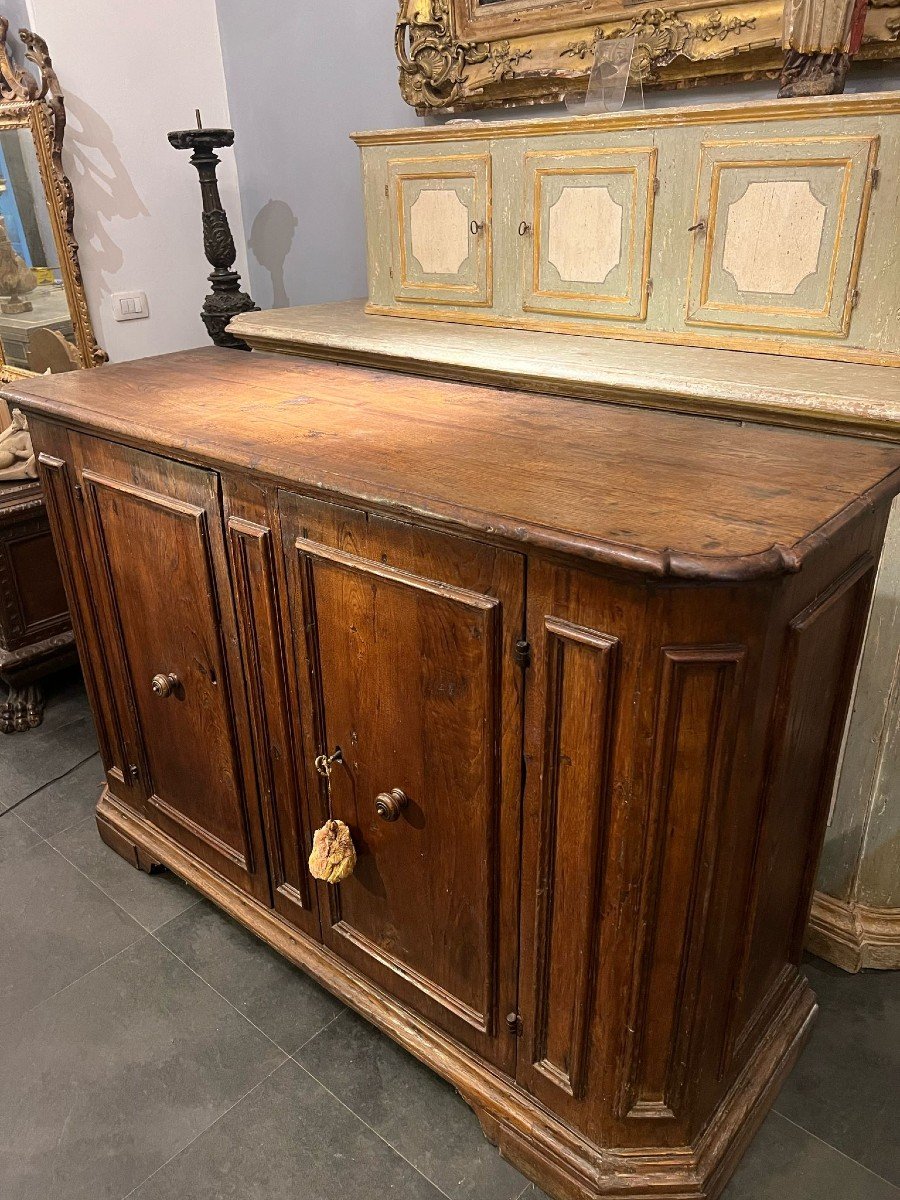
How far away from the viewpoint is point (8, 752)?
2.68 metres

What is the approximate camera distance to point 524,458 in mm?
1304

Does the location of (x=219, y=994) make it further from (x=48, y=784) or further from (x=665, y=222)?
(x=665, y=222)

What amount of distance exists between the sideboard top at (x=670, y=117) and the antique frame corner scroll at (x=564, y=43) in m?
0.12

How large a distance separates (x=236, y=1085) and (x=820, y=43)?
2087 millimetres

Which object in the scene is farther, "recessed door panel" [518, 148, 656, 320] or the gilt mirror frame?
the gilt mirror frame

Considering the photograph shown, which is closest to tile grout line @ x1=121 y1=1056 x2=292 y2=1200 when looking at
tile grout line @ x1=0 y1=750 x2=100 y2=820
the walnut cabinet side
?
the walnut cabinet side

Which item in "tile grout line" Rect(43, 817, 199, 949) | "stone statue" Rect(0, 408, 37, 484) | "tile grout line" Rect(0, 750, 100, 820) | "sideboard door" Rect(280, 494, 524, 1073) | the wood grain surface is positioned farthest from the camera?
"stone statue" Rect(0, 408, 37, 484)

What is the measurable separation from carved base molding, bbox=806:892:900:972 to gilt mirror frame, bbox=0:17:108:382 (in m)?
2.67

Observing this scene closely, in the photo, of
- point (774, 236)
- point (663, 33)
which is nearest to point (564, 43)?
point (663, 33)

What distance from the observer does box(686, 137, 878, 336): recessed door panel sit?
4.65 feet

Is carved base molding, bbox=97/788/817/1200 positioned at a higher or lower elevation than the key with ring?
lower

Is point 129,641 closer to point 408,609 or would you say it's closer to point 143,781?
point 143,781

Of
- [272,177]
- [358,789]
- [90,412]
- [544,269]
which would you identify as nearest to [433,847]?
[358,789]

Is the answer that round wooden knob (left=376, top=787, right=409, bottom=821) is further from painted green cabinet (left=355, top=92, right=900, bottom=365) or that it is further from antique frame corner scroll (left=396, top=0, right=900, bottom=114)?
antique frame corner scroll (left=396, top=0, right=900, bottom=114)
